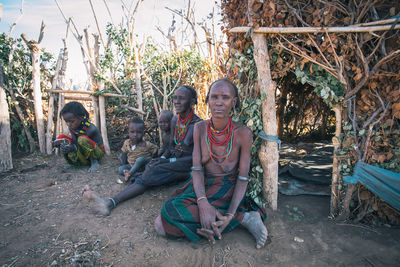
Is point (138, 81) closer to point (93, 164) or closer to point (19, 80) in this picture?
point (93, 164)

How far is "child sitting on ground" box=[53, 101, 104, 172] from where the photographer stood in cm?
414

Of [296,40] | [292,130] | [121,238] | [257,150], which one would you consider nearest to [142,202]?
[121,238]

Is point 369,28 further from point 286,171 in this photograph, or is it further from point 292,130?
point 292,130

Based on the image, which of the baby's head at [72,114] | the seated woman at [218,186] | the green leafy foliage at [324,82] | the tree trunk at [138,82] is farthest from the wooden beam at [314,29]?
the baby's head at [72,114]

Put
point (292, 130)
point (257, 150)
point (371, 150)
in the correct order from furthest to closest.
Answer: point (292, 130)
point (257, 150)
point (371, 150)

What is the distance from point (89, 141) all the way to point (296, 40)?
3772 millimetres

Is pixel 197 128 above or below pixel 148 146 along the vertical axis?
above

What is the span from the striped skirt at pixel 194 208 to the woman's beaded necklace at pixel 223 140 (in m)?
0.23

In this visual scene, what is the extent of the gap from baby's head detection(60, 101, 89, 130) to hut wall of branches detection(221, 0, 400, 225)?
3262mm

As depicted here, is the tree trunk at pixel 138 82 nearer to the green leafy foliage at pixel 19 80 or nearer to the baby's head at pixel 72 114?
the baby's head at pixel 72 114

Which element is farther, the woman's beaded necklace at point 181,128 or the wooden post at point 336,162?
the woman's beaded necklace at point 181,128

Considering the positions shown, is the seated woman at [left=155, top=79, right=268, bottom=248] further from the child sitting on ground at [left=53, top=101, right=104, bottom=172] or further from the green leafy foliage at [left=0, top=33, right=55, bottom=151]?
the green leafy foliage at [left=0, top=33, right=55, bottom=151]

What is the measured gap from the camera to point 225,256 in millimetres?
2131

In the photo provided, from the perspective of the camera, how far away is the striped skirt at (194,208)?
2.28 metres
